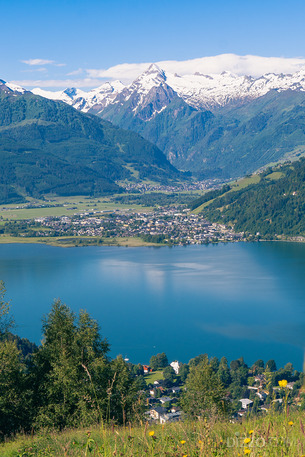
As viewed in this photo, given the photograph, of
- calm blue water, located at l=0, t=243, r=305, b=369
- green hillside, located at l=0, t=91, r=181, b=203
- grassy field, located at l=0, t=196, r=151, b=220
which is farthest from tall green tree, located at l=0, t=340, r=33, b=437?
green hillside, located at l=0, t=91, r=181, b=203

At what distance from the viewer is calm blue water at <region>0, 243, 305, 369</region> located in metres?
35.2

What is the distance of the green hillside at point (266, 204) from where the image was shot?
9438 centimetres

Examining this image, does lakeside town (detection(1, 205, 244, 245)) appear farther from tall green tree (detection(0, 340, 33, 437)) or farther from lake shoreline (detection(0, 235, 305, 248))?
tall green tree (detection(0, 340, 33, 437))

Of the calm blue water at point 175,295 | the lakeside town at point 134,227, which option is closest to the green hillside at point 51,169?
the lakeside town at point 134,227

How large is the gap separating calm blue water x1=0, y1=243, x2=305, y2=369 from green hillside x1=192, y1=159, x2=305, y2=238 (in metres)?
18.2

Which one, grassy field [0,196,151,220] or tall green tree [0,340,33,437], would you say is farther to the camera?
grassy field [0,196,151,220]

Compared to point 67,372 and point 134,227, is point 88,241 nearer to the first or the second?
point 134,227

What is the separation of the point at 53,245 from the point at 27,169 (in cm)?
8134

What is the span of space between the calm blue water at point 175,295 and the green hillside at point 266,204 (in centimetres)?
1818

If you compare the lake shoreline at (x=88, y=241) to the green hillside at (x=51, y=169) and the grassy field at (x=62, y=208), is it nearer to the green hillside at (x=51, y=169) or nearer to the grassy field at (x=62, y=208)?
the grassy field at (x=62, y=208)

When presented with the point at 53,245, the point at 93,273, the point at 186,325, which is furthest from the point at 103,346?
the point at 53,245

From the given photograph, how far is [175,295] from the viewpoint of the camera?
1932 inches

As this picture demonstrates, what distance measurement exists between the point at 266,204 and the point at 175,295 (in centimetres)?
5923

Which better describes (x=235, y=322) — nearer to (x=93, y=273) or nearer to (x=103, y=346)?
(x=93, y=273)
